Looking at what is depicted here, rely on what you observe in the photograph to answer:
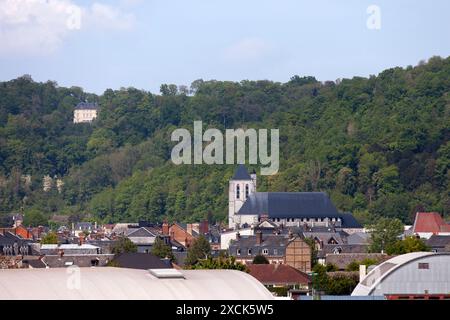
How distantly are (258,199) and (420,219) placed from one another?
25563 mm

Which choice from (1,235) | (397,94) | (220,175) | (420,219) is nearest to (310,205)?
(420,219)

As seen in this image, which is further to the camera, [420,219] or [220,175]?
[220,175]

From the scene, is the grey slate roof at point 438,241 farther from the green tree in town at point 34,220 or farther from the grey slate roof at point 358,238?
the green tree in town at point 34,220

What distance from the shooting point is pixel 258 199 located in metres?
141

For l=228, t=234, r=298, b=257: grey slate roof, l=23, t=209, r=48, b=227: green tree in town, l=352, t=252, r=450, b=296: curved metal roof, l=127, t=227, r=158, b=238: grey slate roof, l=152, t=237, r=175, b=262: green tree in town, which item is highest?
l=352, t=252, r=450, b=296: curved metal roof

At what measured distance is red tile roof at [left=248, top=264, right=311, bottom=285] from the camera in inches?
2795

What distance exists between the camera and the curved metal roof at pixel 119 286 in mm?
25531

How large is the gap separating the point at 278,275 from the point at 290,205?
65951 millimetres

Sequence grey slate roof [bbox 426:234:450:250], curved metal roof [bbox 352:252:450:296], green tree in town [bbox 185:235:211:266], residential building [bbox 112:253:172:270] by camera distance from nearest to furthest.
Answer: curved metal roof [bbox 352:252:450:296] → residential building [bbox 112:253:172:270] → green tree in town [bbox 185:235:211:266] → grey slate roof [bbox 426:234:450:250]

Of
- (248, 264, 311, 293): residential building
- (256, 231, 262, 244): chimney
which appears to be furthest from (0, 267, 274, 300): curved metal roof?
(256, 231, 262, 244): chimney

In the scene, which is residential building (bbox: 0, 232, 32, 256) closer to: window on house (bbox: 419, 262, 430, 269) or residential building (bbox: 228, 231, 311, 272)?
residential building (bbox: 228, 231, 311, 272)

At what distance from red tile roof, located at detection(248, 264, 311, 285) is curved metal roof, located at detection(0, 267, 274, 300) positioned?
42627 millimetres
